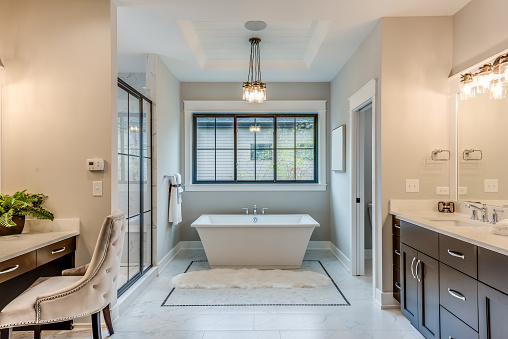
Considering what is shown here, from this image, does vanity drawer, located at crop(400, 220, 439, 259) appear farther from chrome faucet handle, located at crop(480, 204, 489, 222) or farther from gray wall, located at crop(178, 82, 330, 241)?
gray wall, located at crop(178, 82, 330, 241)

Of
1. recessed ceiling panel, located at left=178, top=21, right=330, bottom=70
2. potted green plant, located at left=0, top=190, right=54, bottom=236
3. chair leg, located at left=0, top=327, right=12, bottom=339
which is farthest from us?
recessed ceiling panel, located at left=178, top=21, right=330, bottom=70

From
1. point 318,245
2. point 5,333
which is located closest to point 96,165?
point 5,333

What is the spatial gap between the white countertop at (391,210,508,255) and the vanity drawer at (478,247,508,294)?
1.3 inches

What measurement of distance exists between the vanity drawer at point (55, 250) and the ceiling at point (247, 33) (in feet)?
6.56

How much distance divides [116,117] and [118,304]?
1605 mm

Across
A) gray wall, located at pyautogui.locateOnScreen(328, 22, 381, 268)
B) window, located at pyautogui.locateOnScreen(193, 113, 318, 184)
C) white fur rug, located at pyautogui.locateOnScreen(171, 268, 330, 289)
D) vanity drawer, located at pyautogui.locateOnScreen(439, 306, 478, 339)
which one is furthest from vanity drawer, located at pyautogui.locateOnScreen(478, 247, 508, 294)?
window, located at pyautogui.locateOnScreen(193, 113, 318, 184)

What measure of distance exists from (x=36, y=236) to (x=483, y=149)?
345 centimetres

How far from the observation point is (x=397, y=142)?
2963 mm

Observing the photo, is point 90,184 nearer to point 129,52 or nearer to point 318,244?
point 129,52

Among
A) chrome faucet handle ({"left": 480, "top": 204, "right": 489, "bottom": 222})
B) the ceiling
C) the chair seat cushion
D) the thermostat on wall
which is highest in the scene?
the ceiling

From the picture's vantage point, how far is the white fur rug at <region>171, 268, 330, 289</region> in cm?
358

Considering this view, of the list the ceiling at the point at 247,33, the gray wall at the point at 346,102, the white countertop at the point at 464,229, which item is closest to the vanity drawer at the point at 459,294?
the white countertop at the point at 464,229

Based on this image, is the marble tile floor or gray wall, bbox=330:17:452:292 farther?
gray wall, bbox=330:17:452:292

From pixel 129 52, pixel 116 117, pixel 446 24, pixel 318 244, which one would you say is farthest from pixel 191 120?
pixel 446 24
